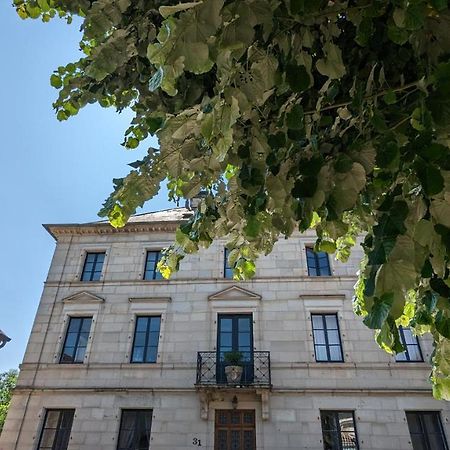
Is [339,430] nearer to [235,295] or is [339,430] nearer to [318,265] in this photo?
[235,295]

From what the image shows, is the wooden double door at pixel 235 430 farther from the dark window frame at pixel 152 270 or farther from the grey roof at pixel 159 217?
the grey roof at pixel 159 217

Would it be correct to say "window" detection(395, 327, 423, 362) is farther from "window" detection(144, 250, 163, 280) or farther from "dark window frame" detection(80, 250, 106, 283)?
"dark window frame" detection(80, 250, 106, 283)

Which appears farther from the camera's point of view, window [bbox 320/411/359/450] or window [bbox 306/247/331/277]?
window [bbox 306/247/331/277]

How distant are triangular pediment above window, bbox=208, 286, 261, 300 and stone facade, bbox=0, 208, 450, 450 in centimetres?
4

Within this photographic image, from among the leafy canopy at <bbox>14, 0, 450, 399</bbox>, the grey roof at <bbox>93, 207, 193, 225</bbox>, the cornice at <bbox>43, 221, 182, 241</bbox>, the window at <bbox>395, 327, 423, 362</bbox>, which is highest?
the grey roof at <bbox>93, 207, 193, 225</bbox>

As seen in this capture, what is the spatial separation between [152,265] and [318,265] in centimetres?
655

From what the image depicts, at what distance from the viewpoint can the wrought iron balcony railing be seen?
→ 12492 mm

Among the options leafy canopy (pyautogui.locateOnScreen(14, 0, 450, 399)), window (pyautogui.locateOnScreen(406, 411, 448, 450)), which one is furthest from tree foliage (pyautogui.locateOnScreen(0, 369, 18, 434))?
leafy canopy (pyautogui.locateOnScreen(14, 0, 450, 399))

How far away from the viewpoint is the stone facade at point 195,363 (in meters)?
12.2

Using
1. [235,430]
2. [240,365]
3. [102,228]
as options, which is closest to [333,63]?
[240,365]

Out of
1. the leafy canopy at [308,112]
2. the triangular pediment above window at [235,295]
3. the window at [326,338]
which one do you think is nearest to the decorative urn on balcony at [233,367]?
the triangular pediment above window at [235,295]

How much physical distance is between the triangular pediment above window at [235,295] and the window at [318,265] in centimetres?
235

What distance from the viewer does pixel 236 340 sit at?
1362 centimetres

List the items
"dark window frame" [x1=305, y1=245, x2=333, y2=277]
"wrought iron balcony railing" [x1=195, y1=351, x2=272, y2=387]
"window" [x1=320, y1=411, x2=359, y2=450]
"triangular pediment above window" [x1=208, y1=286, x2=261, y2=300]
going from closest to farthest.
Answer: "window" [x1=320, y1=411, x2=359, y2=450]
"wrought iron balcony railing" [x1=195, y1=351, x2=272, y2=387]
"triangular pediment above window" [x1=208, y1=286, x2=261, y2=300]
"dark window frame" [x1=305, y1=245, x2=333, y2=277]
